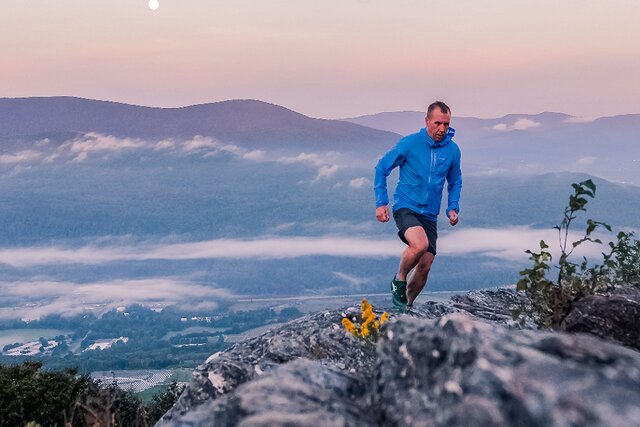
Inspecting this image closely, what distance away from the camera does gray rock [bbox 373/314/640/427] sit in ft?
10.7

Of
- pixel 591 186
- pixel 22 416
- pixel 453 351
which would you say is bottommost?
pixel 22 416

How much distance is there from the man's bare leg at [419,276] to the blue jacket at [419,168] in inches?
22.6

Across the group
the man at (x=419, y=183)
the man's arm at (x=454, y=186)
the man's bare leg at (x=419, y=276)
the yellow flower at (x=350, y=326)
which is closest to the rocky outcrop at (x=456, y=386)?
the yellow flower at (x=350, y=326)

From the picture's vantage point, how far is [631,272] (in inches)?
564

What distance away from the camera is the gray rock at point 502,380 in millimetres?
3250

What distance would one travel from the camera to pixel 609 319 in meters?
8.38

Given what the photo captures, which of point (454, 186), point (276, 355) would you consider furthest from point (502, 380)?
point (454, 186)

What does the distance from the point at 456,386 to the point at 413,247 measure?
7321mm

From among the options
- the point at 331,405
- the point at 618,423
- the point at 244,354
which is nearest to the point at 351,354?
the point at 244,354

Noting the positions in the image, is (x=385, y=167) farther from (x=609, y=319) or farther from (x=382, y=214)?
(x=609, y=319)

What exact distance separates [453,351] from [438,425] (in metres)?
0.36

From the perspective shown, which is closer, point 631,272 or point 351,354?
point 351,354

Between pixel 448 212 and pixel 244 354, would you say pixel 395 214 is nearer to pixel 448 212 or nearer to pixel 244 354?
pixel 448 212

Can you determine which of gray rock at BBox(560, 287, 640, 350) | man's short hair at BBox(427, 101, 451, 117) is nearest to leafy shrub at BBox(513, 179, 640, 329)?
gray rock at BBox(560, 287, 640, 350)
